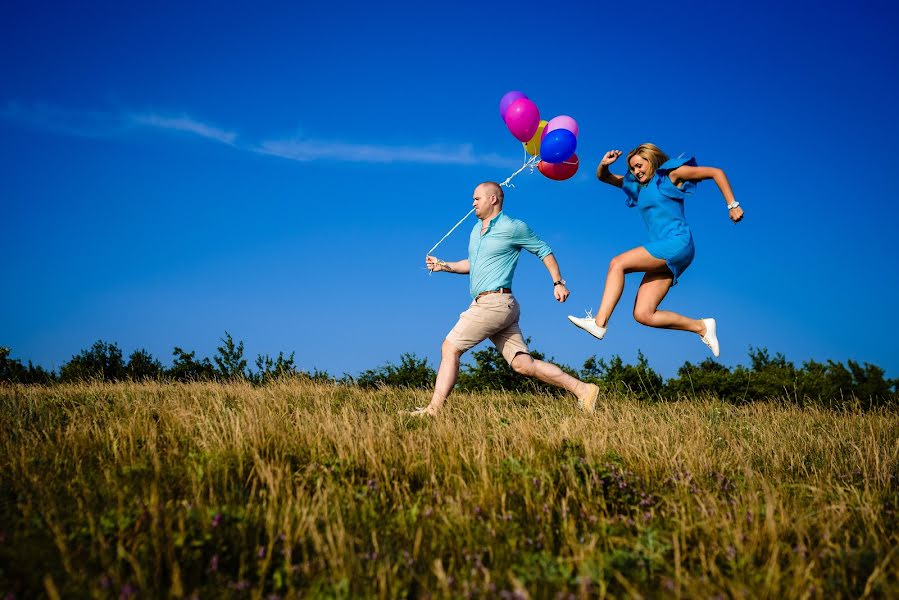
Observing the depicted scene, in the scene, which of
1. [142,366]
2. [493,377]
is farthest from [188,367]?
[493,377]

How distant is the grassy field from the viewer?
221 cm

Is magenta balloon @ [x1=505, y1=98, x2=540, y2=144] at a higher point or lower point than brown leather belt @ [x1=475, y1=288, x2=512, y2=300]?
higher

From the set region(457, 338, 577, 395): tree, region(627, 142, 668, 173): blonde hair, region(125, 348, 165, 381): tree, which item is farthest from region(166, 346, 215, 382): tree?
region(627, 142, 668, 173): blonde hair

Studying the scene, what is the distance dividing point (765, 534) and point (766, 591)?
21.4 inches

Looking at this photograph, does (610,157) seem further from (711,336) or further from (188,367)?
(188,367)

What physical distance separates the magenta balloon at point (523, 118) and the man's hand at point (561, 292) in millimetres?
2274

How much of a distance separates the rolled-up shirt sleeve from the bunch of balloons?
109 centimetres

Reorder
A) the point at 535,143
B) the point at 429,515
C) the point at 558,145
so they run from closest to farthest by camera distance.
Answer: the point at 429,515, the point at 558,145, the point at 535,143

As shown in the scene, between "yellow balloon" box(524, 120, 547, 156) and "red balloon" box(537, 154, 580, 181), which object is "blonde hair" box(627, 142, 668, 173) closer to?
"red balloon" box(537, 154, 580, 181)

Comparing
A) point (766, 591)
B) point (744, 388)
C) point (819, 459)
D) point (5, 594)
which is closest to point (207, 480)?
point (5, 594)

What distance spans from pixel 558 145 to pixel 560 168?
47 cm

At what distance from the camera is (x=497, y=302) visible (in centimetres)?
620

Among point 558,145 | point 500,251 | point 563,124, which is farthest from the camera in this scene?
point 563,124

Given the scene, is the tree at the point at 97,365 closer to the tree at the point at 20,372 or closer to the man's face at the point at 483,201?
the tree at the point at 20,372
